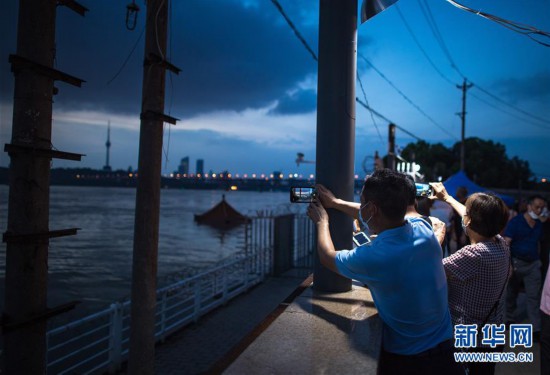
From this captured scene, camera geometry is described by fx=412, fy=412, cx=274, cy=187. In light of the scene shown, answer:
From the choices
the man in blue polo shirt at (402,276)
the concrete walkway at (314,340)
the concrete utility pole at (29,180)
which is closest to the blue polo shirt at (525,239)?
the concrete walkway at (314,340)

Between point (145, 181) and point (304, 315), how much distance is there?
1.78 m

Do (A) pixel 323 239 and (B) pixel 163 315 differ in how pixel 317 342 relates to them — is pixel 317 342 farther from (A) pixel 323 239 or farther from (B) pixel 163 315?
(B) pixel 163 315

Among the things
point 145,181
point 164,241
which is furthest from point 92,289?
point 164,241

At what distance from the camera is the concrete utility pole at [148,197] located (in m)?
3.60

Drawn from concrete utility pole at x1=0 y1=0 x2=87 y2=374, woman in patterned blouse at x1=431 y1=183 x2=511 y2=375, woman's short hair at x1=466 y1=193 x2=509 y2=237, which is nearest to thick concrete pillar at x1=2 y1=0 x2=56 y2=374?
concrete utility pole at x1=0 y1=0 x2=87 y2=374

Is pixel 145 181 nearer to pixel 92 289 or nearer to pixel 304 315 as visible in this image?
pixel 304 315

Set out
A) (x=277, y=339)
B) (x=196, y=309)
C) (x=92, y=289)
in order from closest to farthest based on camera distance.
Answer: (x=277, y=339), (x=196, y=309), (x=92, y=289)

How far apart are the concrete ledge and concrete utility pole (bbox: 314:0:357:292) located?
1.55ft

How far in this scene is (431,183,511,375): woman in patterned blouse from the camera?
2527 mm

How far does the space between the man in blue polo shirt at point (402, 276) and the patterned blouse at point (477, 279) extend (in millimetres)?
625

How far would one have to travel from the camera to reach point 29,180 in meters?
2.71

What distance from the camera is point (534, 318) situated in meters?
5.71

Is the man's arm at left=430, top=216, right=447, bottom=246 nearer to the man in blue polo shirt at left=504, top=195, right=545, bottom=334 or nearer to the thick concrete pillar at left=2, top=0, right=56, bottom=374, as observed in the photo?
the thick concrete pillar at left=2, top=0, right=56, bottom=374

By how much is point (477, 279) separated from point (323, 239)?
106 cm
